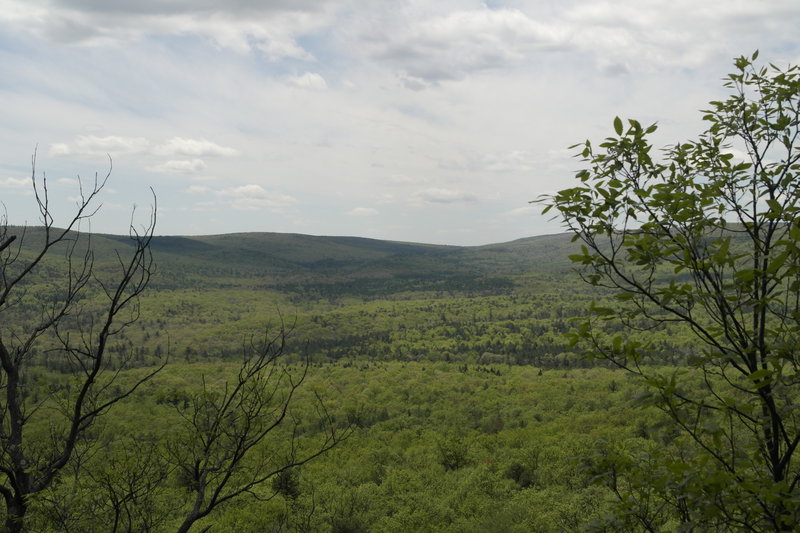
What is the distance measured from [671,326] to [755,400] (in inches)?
6842

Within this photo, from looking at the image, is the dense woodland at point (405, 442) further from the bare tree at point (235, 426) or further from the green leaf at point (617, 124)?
the green leaf at point (617, 124)

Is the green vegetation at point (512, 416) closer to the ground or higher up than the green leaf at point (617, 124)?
closer to the ground

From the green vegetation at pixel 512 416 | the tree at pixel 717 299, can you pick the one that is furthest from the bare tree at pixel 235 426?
the tree at pixel 717 299

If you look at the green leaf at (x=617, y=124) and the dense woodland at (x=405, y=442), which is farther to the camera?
the dense woodland at (x=405, y=442)

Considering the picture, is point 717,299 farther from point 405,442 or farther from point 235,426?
point 405,442

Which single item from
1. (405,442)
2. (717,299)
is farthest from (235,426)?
(405,442)

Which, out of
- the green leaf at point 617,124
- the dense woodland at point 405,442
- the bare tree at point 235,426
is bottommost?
the dense woodland at point 405,442

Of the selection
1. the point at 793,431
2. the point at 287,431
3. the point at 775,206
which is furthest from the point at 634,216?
the point at 287,431

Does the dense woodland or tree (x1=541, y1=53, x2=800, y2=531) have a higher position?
tree (x1=541, y1=53, x2=800, y2=531)

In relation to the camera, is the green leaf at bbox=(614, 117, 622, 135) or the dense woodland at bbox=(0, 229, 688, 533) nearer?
the green leaf at bbox=(614, 117, 622, 135)

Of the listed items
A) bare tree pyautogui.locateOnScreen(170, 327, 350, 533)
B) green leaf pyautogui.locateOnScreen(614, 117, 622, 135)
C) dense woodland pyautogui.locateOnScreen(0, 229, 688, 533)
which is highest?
green leaf pyautogui.locateOnScreen(614, 117, 622, 135)

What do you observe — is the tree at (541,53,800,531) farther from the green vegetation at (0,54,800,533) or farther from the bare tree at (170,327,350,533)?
the bare tree at (170,327,350,533)

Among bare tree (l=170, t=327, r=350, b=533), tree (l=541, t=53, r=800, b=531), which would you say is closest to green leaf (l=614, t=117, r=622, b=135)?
tree (l=541, t=53, r=800, b=531)

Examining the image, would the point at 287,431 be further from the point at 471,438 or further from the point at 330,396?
the point at 471,438
